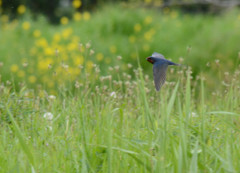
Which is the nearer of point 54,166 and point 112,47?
point 54,166

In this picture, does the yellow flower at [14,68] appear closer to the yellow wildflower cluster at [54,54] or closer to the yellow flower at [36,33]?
the yellow wildflower cluster at [54,54]

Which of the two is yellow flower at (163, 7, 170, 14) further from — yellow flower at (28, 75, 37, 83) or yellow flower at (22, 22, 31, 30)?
yellow flower at (28, 75, 37, 83)

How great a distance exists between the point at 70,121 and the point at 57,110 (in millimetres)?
483

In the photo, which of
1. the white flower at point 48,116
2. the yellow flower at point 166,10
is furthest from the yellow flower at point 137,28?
the white flower at point 48,116

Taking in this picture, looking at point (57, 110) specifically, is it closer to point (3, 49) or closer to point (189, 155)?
point (189, 155)

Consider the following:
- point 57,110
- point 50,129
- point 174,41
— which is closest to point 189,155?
point 50,129

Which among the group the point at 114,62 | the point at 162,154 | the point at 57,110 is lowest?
the point at 114,62

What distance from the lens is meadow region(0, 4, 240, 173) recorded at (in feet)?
6.02

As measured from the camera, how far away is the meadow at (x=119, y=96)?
183 cm

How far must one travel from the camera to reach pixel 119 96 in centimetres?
282

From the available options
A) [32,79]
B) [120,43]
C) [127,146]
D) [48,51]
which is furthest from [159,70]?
[120,43]

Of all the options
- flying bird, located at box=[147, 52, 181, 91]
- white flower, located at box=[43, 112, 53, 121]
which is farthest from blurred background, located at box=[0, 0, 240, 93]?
flying bird, located at box=[147, 52, 181, 91]

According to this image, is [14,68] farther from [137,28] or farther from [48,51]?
[137,28]

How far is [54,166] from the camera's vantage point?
6.04 ft
